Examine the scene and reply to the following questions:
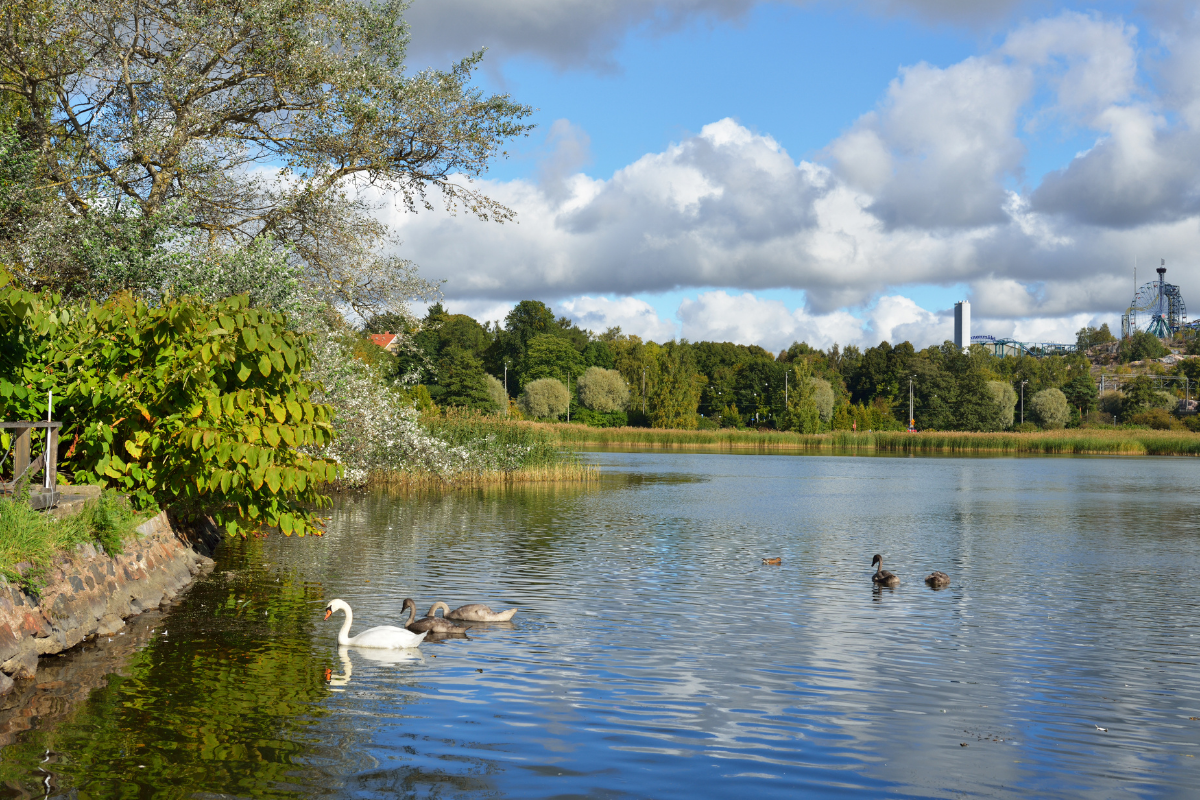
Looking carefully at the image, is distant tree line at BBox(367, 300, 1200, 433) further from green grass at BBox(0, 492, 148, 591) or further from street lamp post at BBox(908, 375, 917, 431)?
green grass at BBox(0, 492, 148, 591)

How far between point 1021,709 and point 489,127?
20286 mm

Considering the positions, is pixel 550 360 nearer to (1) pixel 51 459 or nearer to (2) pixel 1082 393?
(2) pixel 1082 393

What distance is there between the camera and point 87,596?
11734mm

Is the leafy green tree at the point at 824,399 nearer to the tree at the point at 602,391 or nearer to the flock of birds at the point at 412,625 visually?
the tree at the point at 602,391

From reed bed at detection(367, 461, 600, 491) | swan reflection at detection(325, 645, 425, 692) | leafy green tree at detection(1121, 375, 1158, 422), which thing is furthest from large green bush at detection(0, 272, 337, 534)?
leafy green tree at detection(1121, 375, 1158, 422)

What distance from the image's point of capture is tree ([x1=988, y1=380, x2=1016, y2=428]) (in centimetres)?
12988

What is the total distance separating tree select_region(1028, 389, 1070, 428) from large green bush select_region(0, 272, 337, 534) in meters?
133

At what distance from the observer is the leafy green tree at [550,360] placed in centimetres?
12825

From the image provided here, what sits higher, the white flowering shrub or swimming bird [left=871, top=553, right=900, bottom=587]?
the white flowering shrub

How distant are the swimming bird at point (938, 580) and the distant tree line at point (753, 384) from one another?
89255 millimetres

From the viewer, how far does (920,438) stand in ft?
303

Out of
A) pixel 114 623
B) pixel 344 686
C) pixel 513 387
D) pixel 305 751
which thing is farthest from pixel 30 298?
pixel 513 387

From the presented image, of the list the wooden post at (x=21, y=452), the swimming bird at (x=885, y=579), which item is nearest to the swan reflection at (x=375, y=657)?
the wooden post at (x=21, y=452)

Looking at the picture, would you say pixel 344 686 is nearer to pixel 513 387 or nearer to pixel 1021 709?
pixel 1021 709
